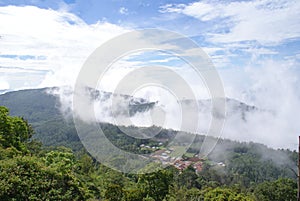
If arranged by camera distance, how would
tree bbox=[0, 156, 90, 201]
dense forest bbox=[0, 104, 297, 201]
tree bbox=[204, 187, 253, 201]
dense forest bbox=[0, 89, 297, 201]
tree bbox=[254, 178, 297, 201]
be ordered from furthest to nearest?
tree bbox=[254, 178, 297, 201], tree bbox=[204, 187, 253, 201], dense forest bbox=[0, 89, 297, 201], dense forest bbox=[0, 104, 297, 201], tree bbox=[0, 156, 90, 201]

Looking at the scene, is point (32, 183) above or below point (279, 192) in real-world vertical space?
above

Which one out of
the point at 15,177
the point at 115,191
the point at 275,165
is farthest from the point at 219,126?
the point at 275,165

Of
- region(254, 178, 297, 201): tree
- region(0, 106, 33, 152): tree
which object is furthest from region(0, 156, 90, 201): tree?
region(254, 178, 297, 201): tree

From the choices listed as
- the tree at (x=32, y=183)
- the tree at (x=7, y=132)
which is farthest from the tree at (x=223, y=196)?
the tree at (x=7, y=132)

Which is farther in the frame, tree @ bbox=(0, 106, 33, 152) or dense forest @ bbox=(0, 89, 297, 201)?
tree @ bbox=(0, 106, 33, 152)

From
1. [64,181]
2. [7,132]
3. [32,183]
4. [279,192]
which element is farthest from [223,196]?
[279,192]

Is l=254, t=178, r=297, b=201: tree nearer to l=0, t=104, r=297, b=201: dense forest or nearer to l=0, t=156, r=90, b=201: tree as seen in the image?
l=0, t=104, r=297, b=201: dense forest

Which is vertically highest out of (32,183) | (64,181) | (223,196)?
(32,183)

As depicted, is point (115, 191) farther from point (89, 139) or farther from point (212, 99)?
point (212, 99)

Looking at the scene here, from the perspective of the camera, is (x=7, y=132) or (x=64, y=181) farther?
(x=7, y=132)

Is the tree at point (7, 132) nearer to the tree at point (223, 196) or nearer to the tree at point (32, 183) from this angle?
the tree at point (32, 183)

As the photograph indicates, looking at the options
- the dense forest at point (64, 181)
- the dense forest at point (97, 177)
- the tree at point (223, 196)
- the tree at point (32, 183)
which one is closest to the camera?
the tree at point (32, 183)

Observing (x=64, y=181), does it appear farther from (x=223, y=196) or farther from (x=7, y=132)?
(x=223, y=196)

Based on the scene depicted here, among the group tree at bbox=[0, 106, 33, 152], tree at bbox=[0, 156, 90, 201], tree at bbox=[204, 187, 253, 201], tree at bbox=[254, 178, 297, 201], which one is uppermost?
tree at bbox=[0, 106, 33, 152]
